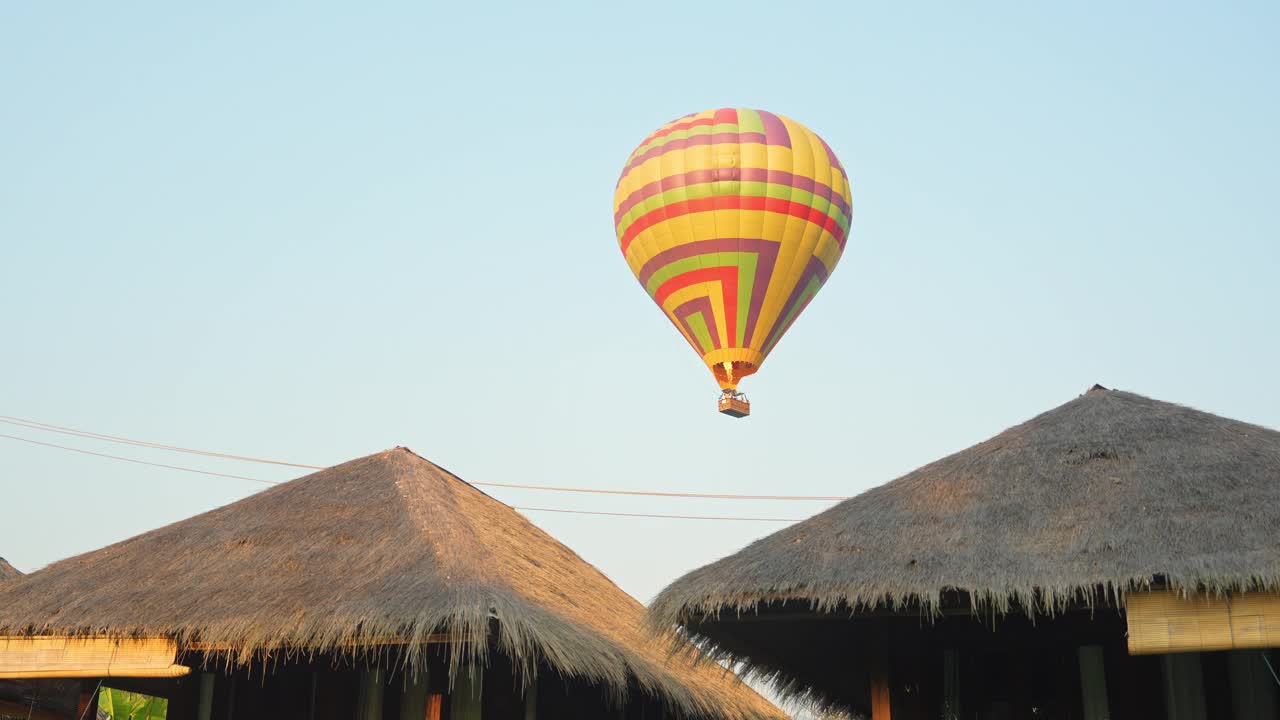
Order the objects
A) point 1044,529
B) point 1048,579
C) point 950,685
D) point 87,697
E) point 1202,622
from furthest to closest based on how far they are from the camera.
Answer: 1. point 87,697
2. point 950,685
3. point 1044,529
4. point 1048,579
5. point 1202,622

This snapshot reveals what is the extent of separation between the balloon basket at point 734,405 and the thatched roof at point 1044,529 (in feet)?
35.2

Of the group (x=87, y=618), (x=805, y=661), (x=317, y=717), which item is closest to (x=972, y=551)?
(x=805, y=661)

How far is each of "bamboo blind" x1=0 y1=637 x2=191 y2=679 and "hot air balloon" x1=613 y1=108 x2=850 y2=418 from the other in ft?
36.6

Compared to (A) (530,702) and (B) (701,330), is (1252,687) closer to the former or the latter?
(A) (530,702)

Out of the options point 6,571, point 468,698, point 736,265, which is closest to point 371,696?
point 468,698

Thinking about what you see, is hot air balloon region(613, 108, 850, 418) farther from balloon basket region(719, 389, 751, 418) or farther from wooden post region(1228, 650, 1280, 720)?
wooden post region(1228, 650, 1280, 720)

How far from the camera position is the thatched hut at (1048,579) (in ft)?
25.7

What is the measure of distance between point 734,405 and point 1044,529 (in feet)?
40.0

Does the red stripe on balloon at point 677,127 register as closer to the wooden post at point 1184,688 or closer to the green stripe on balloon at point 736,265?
the green stripe on balloon at point 736,265

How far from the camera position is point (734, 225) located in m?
19.3

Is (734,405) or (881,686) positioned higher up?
(734,405)

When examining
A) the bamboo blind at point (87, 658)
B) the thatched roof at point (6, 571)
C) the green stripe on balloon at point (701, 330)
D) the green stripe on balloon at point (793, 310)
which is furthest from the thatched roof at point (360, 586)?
the green stripe on balloon at point (793, 310)

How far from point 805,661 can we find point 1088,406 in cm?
289

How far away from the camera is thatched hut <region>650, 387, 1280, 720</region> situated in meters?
7.83
